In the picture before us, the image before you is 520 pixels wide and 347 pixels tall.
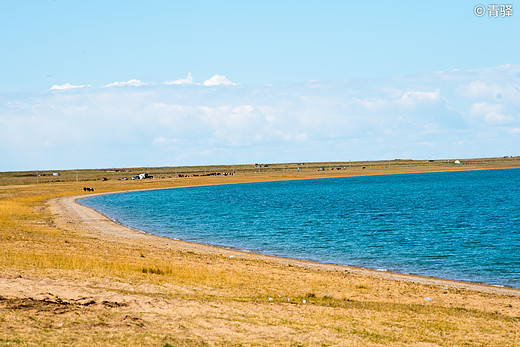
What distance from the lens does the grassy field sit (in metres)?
13.6

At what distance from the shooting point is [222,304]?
1698cm

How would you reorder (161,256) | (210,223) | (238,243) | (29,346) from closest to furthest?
(29,346), (161,256), (238,243), (210,223)

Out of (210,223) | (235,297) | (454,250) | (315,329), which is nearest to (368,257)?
(454,250)

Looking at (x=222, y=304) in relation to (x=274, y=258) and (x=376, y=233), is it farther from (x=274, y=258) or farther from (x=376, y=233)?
(x=376, y=233)

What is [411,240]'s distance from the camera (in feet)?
135

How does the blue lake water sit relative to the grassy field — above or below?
below

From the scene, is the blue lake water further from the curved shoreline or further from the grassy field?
the grassy field

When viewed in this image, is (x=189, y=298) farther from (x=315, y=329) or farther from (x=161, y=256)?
(x=161, y=256)

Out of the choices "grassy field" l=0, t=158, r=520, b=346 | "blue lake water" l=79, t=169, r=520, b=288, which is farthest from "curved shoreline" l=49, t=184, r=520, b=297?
"blue lake water" l=79, t=169, r=520, b=288

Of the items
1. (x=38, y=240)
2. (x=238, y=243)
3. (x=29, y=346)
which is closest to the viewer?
(x=29, y=346)

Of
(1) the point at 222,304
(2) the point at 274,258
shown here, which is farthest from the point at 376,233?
(1) the point at 222,304

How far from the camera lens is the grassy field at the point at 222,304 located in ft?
44.5

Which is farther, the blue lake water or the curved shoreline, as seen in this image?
the blue lake water

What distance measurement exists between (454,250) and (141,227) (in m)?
29.1
